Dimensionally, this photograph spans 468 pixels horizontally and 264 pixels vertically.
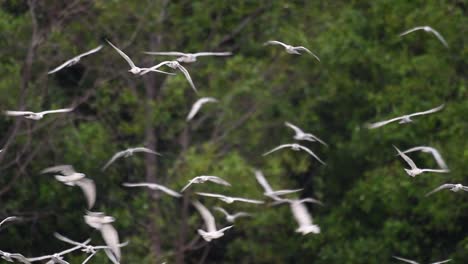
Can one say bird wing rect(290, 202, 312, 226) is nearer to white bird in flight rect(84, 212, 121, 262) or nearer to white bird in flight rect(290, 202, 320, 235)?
white bird in flight rect(290, 202, 320, 235)

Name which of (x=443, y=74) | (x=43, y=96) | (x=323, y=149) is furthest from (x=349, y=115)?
(x=43, y=96)

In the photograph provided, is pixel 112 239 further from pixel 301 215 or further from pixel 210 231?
pixel 301 215

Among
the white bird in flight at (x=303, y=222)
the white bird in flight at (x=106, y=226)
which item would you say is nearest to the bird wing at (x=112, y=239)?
the white bird in flight at (x=106, y=226)

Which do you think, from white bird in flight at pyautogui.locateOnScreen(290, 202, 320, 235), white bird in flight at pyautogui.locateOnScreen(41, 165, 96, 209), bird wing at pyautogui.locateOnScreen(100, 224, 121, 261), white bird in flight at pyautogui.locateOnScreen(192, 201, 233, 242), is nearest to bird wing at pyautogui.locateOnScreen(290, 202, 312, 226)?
white bird in flight at pyautogui.locateOnScreen(290, 202, 320, 235)

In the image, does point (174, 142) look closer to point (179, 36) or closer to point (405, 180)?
point (179, 36)

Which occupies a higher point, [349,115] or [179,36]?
[179,36]

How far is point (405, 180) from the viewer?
2242 centimetres

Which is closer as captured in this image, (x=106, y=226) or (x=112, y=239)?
(x=112, y=239)

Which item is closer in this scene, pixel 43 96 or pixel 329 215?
pixel 43 96

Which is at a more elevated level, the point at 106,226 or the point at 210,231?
the point at 106,226

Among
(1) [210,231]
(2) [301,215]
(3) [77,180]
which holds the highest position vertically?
(3) [77,180]

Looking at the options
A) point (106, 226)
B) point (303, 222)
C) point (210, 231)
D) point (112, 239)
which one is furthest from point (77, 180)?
point (303, 222)

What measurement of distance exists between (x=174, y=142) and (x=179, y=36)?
1579 mm

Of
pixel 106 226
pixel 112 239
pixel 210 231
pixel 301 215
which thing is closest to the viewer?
pixel 112 239
